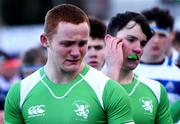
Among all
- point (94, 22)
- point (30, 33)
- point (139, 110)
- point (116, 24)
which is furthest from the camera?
point (30, 33)

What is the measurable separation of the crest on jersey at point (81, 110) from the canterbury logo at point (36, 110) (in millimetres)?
277

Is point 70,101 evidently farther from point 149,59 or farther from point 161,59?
point 161,59

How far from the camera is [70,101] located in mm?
6812

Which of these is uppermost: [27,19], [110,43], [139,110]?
[27,19]

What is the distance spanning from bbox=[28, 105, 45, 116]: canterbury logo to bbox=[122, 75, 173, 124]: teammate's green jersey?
0.88 metres

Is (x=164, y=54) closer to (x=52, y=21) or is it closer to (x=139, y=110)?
(x=139, y=110)

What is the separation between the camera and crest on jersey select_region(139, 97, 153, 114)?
291 inches

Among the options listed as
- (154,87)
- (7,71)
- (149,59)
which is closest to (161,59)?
(149,59)

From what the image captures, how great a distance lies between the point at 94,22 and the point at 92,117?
8.72ft

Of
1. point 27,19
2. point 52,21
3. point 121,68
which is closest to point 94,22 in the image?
point 121,68

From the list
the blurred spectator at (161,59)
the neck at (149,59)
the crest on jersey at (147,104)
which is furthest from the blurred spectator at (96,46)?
the crest on jersey at (147,104)

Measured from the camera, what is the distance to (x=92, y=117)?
670 cm

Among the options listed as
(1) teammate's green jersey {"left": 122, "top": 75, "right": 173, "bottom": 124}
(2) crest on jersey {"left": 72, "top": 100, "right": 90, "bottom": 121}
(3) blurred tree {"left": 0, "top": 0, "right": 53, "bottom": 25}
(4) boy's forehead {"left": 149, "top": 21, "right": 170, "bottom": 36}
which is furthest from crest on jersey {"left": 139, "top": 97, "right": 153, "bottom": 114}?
(3) blurred tree {"left": 0, "top": 0, "right": 53, "bottom": 25}

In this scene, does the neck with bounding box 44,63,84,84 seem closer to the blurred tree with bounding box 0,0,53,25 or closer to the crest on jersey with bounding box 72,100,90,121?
the crest on jersey with bounding box 72,100,90,121
